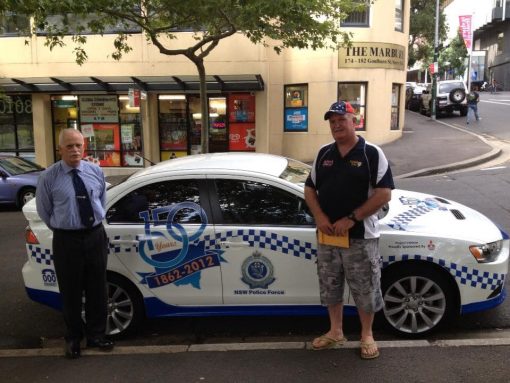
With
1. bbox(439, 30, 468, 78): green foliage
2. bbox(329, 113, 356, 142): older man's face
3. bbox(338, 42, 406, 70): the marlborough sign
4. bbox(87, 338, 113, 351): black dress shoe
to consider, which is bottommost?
bbox(87, 338, 113, 351): black dress shoe

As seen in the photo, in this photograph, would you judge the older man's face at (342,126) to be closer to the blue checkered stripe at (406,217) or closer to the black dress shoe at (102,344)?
the blue checkered stripe at (406,217)

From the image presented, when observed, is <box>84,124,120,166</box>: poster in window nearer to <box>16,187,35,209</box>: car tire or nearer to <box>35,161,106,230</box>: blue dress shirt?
<box>16,187,35,209</box>: car tire

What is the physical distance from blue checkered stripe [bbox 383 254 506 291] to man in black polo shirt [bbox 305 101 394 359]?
1.31 feet

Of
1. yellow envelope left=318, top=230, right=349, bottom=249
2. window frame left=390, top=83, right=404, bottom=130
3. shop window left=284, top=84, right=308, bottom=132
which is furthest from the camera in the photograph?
window frame left=390, top=83, right=404, bottom=130

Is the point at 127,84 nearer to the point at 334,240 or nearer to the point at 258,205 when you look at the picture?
the point at 258,205

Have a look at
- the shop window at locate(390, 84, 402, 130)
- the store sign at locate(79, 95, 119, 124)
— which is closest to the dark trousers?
the store sign at locate(79, 95, 119, 124)

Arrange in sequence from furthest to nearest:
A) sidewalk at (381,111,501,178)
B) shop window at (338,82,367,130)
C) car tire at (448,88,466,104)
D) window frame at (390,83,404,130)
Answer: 1. car tire at (448,88,466,104)
2. window frame at (390,83,404,130)
3. shop window at (338,82,367,130)
4. sidewalk at (381,111,501,178)

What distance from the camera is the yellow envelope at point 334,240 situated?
368 centimetres

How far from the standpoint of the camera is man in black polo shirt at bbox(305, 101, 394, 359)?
358cm

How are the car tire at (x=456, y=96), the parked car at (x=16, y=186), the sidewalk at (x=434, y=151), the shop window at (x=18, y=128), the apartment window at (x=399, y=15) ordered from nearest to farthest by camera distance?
the parked car at (x=16, y=186) → the sidewalk at (x=434, y=151) → the shop window at (x=18, y=128) → the apartment window at (x=399, y=15) → the car tire at (x=456, y=96)

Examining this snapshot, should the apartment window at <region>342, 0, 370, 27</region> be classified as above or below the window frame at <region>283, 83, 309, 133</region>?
above

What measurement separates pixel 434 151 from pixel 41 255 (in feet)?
48.3

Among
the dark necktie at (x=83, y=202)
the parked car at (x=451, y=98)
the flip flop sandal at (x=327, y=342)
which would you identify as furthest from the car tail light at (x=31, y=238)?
the parked car at (x=451, y=98)

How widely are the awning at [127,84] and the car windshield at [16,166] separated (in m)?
4.94
